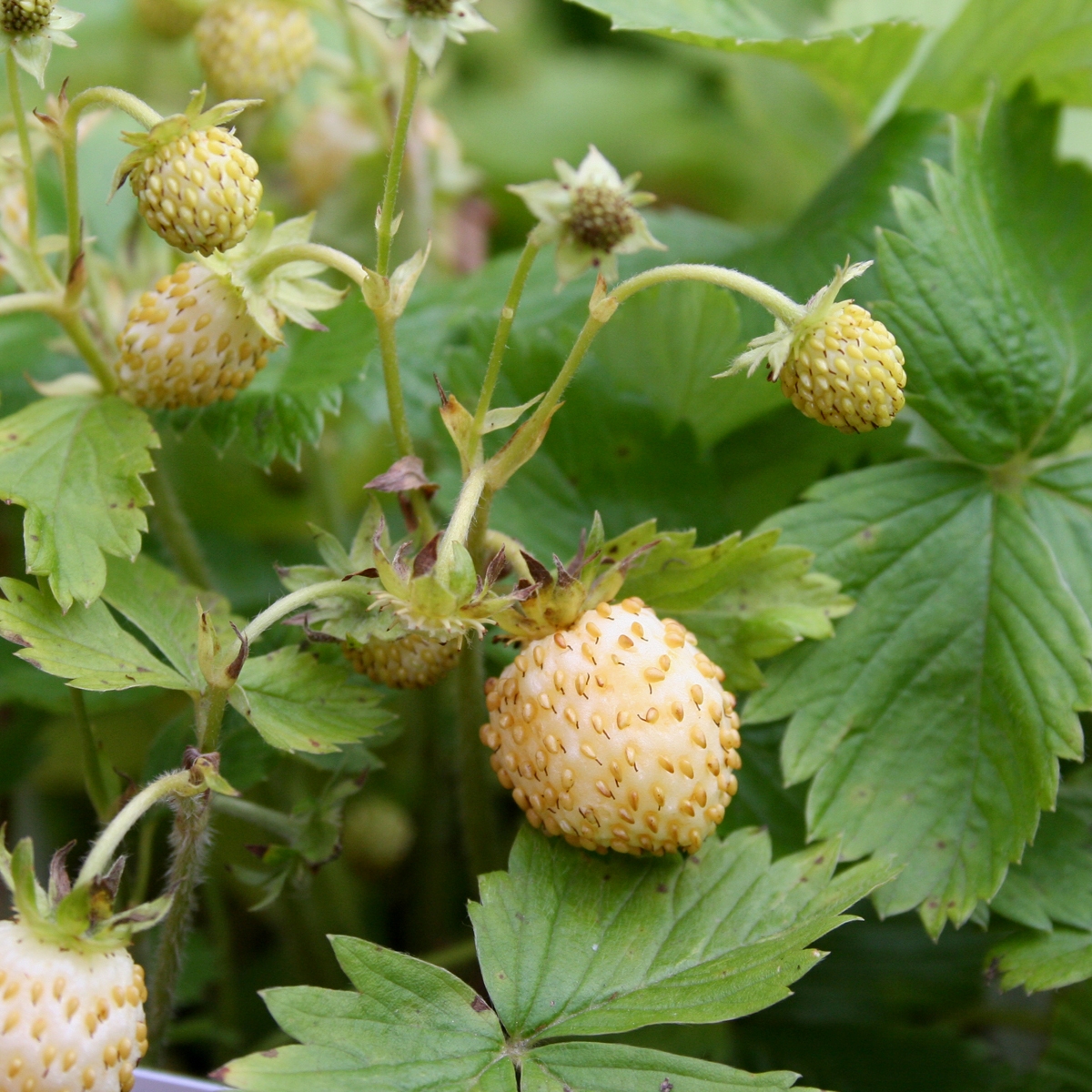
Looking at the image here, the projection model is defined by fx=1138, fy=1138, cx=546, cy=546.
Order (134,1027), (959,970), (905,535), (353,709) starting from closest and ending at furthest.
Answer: (134,1027), (353,709), (905,535), (959,970)

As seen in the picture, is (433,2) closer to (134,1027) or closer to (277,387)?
(277,387)

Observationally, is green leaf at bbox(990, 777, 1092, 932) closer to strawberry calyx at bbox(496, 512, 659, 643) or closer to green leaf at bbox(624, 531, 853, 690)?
green leaf at bbox(624, 531, 853, 690)

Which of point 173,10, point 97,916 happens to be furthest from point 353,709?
point 173,10

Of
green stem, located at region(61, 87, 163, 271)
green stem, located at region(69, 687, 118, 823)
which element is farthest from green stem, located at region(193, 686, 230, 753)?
green stem, located at region(61, 87, 163, 271)

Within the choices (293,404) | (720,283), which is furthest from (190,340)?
(720,283)

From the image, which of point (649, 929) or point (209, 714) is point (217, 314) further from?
point (649, 929)

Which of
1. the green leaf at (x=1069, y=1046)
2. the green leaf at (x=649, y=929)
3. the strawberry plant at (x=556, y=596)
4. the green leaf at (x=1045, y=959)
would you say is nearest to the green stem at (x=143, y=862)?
the strawberry plant at (x=556, y=596)
